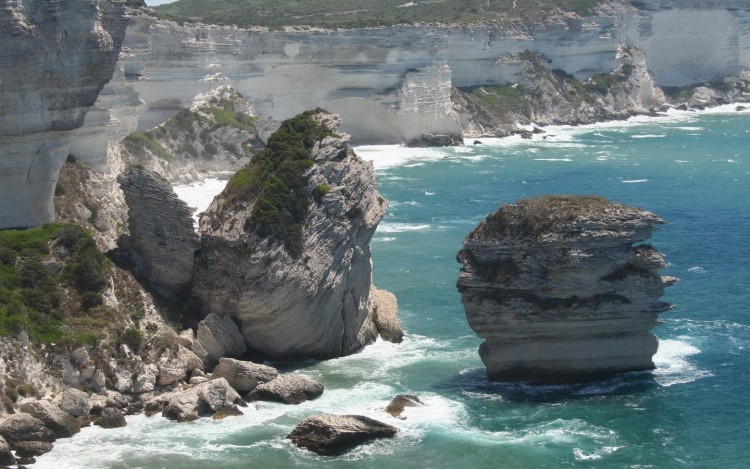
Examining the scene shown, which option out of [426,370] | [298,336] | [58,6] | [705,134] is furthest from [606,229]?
[705,134]

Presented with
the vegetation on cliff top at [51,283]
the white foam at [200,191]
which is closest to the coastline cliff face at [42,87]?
the vegetation on cliff top at [51,283]

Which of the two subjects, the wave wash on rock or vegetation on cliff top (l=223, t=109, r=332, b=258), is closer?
the wave wash on rock

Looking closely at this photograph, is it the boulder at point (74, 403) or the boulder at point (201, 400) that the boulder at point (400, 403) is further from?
the boulder at point (74, 403)

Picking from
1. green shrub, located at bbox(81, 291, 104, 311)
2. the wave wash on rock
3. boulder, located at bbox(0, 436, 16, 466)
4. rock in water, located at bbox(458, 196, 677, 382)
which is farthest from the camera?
the wave wash on rock

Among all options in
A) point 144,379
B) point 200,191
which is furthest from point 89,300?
point 200,191

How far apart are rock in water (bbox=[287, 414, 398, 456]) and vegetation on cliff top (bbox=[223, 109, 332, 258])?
825 cm

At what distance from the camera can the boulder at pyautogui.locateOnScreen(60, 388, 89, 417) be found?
33938 mm

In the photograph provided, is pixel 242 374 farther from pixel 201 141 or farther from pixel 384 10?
pixel 384 10

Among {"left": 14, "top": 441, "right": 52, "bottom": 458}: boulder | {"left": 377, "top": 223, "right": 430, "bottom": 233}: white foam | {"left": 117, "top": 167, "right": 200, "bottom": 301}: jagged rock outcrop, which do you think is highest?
{"left": 117, "top": 167, "right": 200, "bottom": 301}: jagged rock outcrop

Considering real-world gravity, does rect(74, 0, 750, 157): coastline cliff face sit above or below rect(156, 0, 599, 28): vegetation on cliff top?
below

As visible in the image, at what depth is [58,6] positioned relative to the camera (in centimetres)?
3928

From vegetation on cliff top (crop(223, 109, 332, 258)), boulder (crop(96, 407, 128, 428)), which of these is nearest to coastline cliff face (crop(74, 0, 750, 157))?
vegetation on cliff top (crop(223, 109, 332, 258))

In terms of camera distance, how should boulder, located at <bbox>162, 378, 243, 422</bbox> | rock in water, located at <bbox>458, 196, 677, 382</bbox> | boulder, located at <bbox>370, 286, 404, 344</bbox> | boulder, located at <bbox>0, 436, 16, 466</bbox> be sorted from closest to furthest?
1. boulder, located at <bbox>0, 436, 16, 466</bbox>
2. boulder, located at <bbox>162, 378, 243, 422</bbox>
3. rock in water, located at <bbox>458, 196, 677, 382</bbox>
4. boulder, located at <bbox>370, 286, 404, 344</bbox>

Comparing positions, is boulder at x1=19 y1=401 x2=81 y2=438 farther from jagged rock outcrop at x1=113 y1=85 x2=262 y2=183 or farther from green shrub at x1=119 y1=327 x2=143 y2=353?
jagged rock outcrop at x1=113 y1=85 x2=262 y2=183
